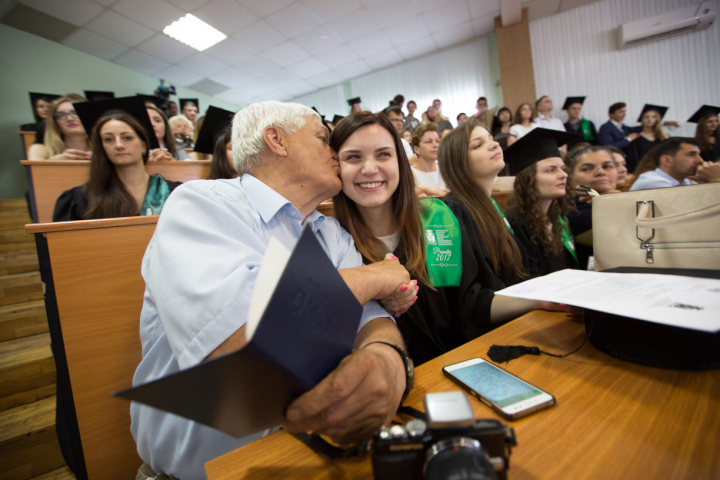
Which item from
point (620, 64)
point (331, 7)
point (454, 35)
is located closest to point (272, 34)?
point (331, 7)

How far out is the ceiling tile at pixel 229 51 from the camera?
5810 millimetres

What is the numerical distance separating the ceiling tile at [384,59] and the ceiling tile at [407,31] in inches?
18.0

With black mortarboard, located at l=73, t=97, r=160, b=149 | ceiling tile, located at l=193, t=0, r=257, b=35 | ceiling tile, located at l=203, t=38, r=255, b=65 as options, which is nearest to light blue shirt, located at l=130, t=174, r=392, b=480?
black mortarboard, located at l=73, t=97, r=160, b=149

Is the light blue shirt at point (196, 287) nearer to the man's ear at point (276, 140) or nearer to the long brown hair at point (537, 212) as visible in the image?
the man's ear at point (276, 140)

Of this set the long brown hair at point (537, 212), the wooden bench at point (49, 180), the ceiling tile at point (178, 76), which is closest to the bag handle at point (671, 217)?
the long brown hair at point (537, 212)

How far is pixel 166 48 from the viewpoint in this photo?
18.8 feet

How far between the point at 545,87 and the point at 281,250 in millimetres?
8435

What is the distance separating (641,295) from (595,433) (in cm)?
33

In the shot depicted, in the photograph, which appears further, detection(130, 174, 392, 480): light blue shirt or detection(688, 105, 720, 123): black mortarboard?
detection(688, 105, 720, 123): black mortarboard

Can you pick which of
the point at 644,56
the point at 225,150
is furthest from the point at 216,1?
the point at 644,56

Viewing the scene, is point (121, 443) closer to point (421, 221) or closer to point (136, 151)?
point (421, 221)

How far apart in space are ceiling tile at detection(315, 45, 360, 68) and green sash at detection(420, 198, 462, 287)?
255 inches

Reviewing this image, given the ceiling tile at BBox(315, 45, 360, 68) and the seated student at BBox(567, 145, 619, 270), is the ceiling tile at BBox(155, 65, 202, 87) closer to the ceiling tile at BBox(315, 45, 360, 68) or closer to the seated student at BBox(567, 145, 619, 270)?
the ceiling tile at BBox(315, 45, 360, 68)

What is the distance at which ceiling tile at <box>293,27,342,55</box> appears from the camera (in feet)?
18.9
